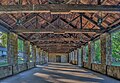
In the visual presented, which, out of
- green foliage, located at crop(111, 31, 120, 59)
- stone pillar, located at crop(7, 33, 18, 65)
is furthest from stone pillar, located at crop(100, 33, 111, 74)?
green foliage, located at crop(111, 31, 120, 59)

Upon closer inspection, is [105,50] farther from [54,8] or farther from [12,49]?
[54,8]

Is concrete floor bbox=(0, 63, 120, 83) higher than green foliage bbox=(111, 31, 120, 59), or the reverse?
green foliage bbox=(111, 31, 120, 59)

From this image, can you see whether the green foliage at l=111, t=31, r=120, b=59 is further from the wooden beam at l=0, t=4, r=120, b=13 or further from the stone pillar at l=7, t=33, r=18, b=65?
the wooden beam at l=0, t=4, r=120, b=13

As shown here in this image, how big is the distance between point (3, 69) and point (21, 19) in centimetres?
316

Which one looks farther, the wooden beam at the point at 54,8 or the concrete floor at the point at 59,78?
the concrete floor at the point at 59,78

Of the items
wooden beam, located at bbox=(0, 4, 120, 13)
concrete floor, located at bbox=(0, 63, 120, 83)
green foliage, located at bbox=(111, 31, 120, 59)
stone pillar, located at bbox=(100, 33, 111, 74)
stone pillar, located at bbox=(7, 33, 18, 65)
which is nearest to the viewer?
wooden beam, located at bbox=(0, 4, 120, 13)

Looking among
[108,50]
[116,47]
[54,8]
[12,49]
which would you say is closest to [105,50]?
[108,50]

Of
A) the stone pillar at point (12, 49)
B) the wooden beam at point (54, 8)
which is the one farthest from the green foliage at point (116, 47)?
the wooden beam at point (54, 8)

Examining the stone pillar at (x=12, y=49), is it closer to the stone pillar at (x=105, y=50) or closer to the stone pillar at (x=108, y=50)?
the stone pillar at (x=105, y=50)

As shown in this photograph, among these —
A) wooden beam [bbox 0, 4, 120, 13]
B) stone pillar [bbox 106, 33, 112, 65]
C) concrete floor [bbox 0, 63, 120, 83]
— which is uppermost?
wooden beam [bbox 0, 4, 120, 13]

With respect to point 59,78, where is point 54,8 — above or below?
above

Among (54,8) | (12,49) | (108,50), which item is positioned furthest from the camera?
(12,49)

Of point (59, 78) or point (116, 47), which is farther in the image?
point (116, 47)

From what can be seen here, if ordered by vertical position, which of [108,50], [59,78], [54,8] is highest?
[54,8]
